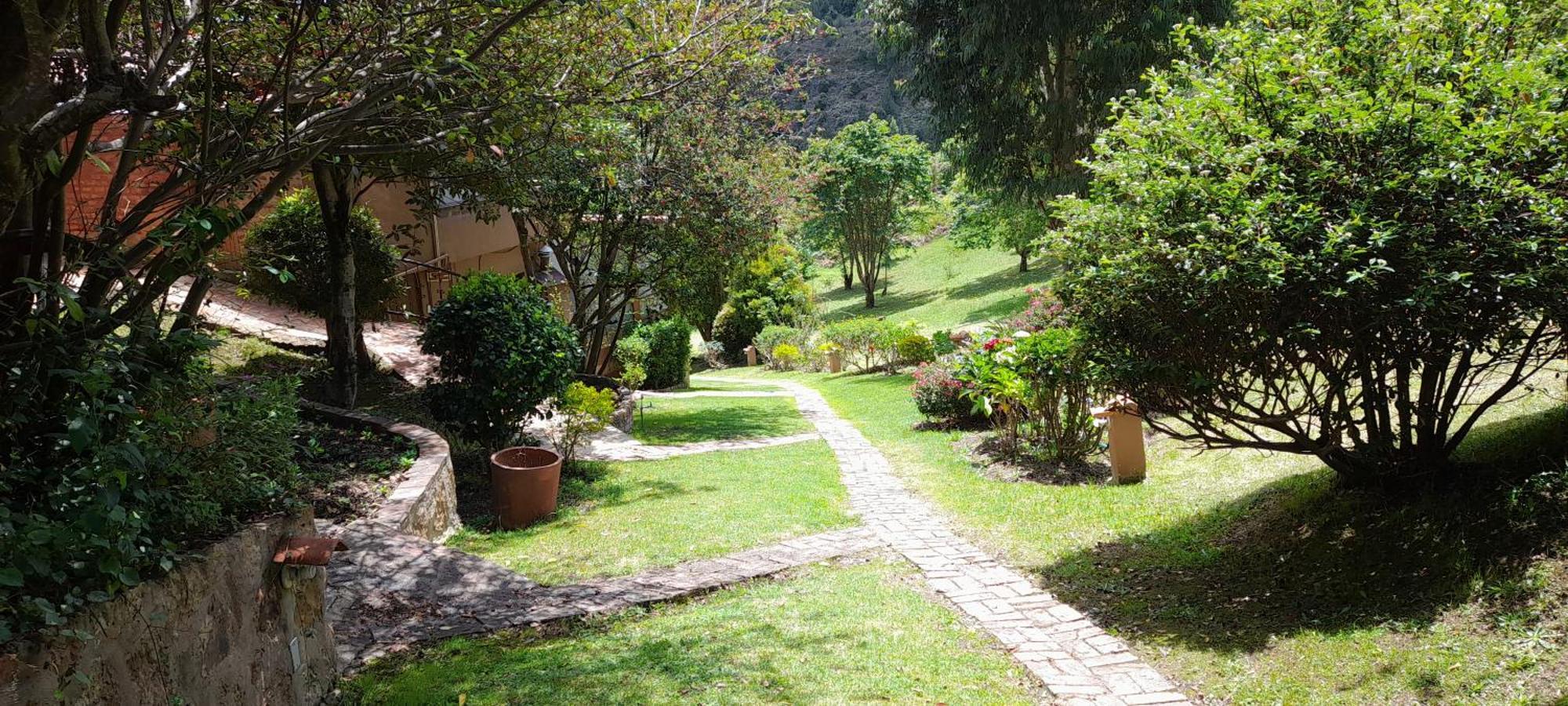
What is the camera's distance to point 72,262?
3643 millimetres

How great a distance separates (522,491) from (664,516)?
4.35ft

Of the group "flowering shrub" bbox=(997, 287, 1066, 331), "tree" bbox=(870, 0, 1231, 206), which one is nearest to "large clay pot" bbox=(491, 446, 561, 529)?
"flowering shrub" bbox=(997, 287, 1066, 331)

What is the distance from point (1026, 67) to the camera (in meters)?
18.4

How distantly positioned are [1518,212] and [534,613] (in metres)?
5.88

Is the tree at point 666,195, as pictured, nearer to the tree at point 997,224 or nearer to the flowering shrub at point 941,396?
the flowering shrub at point 941,396

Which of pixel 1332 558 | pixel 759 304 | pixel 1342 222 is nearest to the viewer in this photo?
pixel 1342 222

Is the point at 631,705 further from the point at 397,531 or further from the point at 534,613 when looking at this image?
the point at 397,531

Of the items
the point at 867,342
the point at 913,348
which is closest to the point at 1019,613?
the point at 913,348

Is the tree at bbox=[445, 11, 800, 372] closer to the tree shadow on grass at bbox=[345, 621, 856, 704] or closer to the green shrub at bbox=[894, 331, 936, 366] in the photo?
the green shrub at bbox=[894, 331, 936, 366]

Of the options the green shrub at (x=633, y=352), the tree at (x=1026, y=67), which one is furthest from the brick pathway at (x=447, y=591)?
the green shrub at (x=633, y=352)

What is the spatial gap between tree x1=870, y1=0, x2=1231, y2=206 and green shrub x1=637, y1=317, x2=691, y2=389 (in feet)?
27.2

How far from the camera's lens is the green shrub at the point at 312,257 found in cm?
1247

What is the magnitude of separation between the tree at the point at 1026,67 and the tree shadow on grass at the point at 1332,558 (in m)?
12.4

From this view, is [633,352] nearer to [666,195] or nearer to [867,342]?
[867,342]
